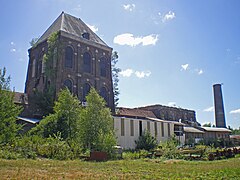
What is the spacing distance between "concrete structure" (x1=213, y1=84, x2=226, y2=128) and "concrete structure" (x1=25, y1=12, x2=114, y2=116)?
3231 cm

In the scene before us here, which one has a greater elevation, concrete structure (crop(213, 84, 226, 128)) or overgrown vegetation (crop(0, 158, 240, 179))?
concrete structure (crop(213, 84, 226, 128))

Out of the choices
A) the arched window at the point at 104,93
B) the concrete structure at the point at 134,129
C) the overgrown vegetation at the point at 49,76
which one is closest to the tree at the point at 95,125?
the concrete structure at the point at 134,129

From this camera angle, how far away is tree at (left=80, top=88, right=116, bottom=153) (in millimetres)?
19587

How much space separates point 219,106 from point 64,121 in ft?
159

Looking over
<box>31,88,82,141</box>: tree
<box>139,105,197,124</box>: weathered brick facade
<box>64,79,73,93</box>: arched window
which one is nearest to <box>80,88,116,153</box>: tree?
<box>31,88,82,141</box>: tree

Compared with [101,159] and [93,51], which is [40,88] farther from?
[101,159]

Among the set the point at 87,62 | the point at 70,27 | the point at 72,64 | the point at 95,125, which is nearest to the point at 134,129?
the point at 95,125

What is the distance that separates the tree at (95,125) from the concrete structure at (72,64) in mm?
14674

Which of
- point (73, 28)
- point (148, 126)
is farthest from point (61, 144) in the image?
point (73, 28)

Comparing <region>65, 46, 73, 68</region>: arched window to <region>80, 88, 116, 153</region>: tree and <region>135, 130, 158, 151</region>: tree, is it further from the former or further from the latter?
<region>80, 88, 116, 153</region>: tree

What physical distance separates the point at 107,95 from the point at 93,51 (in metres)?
7.42

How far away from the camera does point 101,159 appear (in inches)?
665

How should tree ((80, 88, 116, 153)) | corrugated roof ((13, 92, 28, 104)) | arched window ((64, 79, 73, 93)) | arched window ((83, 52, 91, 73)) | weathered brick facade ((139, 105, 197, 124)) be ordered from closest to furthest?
tree ((80, 88, 116, 153)), corrugated roof ((13, 92, 28, 104)), arched window ((64, 79, 73, 93)), arched window ((83, 52, 91, 73)), weathered brick facade ((139, 105, 197, 124))

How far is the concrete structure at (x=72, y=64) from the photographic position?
37344mm
